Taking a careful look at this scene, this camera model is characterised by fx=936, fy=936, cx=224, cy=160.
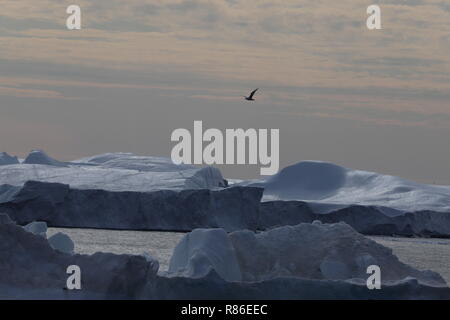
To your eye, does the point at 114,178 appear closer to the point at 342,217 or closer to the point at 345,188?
the point at 342,217

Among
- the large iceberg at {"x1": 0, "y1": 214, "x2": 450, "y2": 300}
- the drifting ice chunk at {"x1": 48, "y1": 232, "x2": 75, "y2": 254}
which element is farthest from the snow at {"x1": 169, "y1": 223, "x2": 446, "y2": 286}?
the drifting ice chunk at {"x1": 48, "y1": 232, "x2": 75, "y2": 254}

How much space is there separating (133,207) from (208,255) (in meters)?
28.3

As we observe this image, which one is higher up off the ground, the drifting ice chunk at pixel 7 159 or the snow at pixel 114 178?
the snow at pixel 114 178

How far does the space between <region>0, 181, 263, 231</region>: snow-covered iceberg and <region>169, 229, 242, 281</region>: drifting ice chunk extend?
25.5m

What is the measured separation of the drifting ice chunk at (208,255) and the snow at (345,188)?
40635 millimetres

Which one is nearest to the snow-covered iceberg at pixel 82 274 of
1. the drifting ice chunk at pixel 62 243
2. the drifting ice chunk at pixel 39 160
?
the drifting ice chunk at pixel 62 243

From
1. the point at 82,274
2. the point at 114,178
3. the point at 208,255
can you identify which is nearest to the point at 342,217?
the point at 114,178

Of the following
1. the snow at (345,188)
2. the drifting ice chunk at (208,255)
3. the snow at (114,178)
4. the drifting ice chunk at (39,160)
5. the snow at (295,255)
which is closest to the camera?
the drifting ice chunk at (208,255)

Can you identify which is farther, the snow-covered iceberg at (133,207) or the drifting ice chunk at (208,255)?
the snow-covered iceberg at (133,207)

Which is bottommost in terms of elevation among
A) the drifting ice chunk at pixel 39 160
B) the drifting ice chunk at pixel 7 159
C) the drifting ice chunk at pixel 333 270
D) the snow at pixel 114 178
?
the drifting ice chunk at pixel 7 159

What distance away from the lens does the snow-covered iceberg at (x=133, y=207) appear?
3969 centimetres

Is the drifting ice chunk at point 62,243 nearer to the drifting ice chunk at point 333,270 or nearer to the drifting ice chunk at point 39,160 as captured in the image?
the drifting ice chunk at point 333,270

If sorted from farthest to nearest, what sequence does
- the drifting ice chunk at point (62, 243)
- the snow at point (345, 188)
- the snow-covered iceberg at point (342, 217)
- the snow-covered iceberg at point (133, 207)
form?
the snow at point (345, 188), the snow-covered iceberg at point (342, 217), the snow-covered iceberg at point (133, 207), the drifting ice chunk at point (62, 243)
